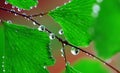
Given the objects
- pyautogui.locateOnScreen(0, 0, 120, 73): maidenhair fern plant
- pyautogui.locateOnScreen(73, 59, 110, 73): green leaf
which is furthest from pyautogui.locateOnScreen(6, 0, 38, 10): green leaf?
pyautogui.locateOnScreen(73, 59, 110, 73): green leaf

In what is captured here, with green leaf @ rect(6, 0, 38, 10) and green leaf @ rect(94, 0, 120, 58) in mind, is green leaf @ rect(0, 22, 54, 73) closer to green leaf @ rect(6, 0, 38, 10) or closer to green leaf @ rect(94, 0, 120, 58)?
green leaf @ rect(6, 0, 38, 10)

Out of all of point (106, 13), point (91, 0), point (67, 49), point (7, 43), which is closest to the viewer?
point (106, 13)

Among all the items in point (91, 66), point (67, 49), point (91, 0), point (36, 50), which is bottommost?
point (67, 49)

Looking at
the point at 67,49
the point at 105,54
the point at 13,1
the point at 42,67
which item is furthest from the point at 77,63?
the point at 67,49

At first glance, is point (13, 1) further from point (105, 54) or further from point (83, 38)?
point (105, 54)

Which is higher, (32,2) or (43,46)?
(32,2)

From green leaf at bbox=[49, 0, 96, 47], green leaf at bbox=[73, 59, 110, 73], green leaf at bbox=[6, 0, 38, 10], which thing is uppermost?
green leaf at bbox=[6, 0, 38, 10]

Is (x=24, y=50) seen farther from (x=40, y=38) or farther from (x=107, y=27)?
(x=107, y=27)

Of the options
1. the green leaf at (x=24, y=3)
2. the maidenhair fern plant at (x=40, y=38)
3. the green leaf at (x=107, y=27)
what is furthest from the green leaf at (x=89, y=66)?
the green leaf at (x=107, y=27)
